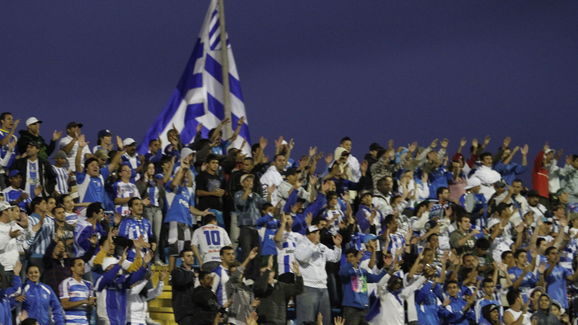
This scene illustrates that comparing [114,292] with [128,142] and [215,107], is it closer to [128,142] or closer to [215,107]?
[128,142]

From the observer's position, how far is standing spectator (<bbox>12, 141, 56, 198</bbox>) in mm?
22750

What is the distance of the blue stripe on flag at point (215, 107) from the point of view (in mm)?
31312

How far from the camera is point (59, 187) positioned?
23312 mm

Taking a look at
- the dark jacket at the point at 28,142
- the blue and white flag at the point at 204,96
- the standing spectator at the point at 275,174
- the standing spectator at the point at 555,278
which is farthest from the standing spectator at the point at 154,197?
the standing spectator at the point at 555,278

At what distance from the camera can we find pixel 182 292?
67.1ft

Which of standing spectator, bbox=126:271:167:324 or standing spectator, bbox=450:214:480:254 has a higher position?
standing spectator, bbox=450:214:480:254

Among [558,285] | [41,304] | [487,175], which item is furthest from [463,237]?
[41,304]

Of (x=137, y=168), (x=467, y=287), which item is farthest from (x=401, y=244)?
(x=137, y=168)

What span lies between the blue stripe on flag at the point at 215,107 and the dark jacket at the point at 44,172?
27.6 ft

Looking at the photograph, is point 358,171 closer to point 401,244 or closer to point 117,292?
point 401,244

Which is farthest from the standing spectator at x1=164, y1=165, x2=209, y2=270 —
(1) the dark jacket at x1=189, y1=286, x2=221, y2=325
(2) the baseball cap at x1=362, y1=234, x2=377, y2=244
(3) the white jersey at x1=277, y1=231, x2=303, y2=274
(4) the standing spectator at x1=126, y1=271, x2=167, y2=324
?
(1) the dark jacket at x1=189, y1=286, x2=221, y2=325

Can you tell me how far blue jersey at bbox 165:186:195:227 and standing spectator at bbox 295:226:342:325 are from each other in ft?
6.78

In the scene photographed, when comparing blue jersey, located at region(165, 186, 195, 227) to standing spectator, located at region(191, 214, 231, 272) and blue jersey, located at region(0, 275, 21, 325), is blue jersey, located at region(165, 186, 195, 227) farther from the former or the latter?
blue jersey, located at region(0, 275, 21, 325)

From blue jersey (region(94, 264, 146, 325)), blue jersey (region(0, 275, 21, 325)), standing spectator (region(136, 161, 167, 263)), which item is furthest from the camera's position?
standing spectator (region(136, 161, 167, 263))
